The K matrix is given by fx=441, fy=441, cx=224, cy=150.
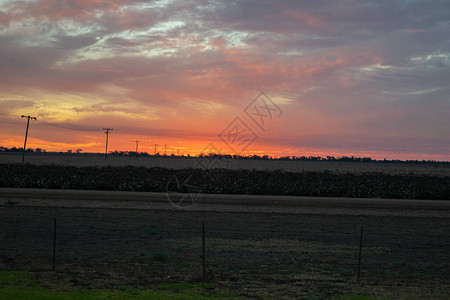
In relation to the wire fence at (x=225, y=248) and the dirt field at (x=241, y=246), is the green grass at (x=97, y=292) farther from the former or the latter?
the wire fence at (x=225, y=248)

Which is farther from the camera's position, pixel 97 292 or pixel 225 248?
pixel 225 248

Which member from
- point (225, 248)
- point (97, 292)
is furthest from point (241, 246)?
point (97, 292)

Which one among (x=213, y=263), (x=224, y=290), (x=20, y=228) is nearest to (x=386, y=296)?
(x=224, y=290)

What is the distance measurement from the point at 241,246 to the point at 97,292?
8.19 m

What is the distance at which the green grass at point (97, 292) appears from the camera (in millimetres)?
10281

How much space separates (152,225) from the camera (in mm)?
22656

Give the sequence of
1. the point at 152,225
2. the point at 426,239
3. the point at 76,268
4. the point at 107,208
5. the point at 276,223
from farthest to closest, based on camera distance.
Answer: the point at 107,208, the point at 276,223, the point at 152,225, the point at 426,239, the point at 76,268

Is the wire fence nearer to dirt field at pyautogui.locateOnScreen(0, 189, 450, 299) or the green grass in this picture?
dirt field at pyautogui.locateOnScreen(0, 189, 450, 299)

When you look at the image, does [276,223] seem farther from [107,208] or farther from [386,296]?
[386,296]

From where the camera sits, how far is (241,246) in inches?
713

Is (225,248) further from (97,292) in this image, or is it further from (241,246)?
(97,292)

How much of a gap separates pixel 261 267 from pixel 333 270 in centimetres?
235

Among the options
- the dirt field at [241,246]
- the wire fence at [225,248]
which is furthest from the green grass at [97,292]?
the wire fence at [225,248]

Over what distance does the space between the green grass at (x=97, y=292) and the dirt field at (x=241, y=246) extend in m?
0.65
